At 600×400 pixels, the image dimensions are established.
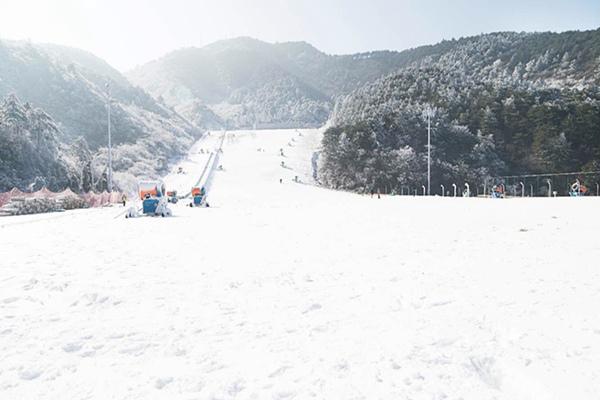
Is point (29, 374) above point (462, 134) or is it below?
below

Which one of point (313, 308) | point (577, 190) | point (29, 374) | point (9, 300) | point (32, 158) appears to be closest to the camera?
point (29, 374)

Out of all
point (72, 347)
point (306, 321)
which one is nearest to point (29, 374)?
point (72, 347)

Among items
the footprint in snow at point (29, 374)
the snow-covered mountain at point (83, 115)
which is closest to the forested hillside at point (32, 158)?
the snow-covered mountain at point (83, 115)

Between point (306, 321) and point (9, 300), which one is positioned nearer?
point (306, 321)

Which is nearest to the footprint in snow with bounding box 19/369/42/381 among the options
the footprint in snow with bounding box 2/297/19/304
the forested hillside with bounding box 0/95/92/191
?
the footprint in snow with bounding box 2/297/19/304

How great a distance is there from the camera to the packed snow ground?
3.35m

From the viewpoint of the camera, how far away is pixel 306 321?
4.83 m

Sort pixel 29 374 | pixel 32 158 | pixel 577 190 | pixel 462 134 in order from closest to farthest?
pixel 29 374 < pixel 577 190 < pixel 32 158 < pixel 462 134

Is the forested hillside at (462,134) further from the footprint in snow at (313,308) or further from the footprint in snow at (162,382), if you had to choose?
the footprint in snow at (162,382)

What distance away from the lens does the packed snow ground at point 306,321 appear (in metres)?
3.35

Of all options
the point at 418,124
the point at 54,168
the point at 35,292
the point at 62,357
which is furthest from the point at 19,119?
the point at 418,124

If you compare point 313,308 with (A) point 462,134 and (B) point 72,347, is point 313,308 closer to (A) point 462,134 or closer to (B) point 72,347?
(B) point 72,347

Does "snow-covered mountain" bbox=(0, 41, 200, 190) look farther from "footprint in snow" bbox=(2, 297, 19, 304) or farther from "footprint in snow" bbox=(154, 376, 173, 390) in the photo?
"footprint in snow" bbox=(154, 376, 173, 390)

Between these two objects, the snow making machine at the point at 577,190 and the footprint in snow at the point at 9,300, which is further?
the snow making machine at the point at 577,190
